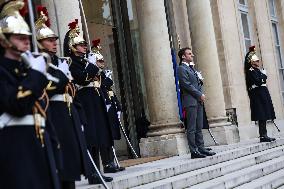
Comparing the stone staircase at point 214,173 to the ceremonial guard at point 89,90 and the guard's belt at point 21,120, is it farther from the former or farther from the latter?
the guard's belt at point 21,120

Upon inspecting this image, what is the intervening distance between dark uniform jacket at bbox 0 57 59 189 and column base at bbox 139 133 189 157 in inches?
279

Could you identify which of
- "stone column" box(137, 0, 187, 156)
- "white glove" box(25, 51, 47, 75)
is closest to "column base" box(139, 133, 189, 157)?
"stone column" box(137, 0, 187, 156)

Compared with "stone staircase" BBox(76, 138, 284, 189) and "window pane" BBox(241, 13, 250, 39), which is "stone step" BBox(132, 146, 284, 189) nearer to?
"stone staircase" BBox(76, 138, 284, 189)

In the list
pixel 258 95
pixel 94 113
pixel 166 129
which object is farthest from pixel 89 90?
pixel 258 95

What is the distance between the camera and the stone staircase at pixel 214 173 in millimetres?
7242

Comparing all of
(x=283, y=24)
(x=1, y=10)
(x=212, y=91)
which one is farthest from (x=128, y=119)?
(x=283, y=24)

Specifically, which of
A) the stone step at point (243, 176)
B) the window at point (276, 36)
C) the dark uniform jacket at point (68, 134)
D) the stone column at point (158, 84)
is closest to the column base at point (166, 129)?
the stone column at point (158, 84)

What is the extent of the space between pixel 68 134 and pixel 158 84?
→ 250 inches

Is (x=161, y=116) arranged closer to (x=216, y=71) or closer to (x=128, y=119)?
(x=128, y=119)

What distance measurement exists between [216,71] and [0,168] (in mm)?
9834

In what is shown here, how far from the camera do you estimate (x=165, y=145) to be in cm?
1092

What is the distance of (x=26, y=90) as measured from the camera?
3.65 m

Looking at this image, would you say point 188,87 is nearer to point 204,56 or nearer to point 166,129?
point 166,129

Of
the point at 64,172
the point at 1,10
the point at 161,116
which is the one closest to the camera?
the point at 1,10
